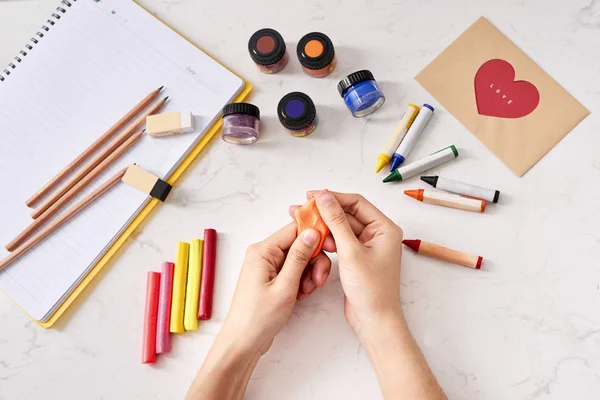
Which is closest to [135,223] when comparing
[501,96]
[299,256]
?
[299,256]

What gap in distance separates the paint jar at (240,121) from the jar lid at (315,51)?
0.38 ft

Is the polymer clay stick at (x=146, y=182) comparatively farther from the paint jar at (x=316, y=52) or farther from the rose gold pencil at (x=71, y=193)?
the paint jar at (x=316, y=52)

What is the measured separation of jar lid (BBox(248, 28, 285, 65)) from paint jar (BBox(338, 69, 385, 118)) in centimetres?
12

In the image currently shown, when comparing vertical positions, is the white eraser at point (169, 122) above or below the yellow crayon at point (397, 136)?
below

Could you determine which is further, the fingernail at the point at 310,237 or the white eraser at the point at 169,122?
the white eraser at the point at 169,122

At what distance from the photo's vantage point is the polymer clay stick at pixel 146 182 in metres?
0.82

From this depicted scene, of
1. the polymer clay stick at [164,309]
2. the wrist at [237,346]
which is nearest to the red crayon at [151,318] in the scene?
the polymer clay stick at [164,309]

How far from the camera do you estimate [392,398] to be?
2.24ft

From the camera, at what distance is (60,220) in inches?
32.5

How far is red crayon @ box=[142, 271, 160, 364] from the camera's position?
77cm

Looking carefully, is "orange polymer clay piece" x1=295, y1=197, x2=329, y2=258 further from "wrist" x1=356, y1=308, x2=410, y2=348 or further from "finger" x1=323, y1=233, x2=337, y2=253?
"wrist" x1=356, y1=308, x2=410, y2=348

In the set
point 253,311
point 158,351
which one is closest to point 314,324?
point 253,311

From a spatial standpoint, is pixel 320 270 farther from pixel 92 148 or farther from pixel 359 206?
pixel 92 148

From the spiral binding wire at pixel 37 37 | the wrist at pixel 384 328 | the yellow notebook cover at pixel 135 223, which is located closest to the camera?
the wrist at pixel 384 328
